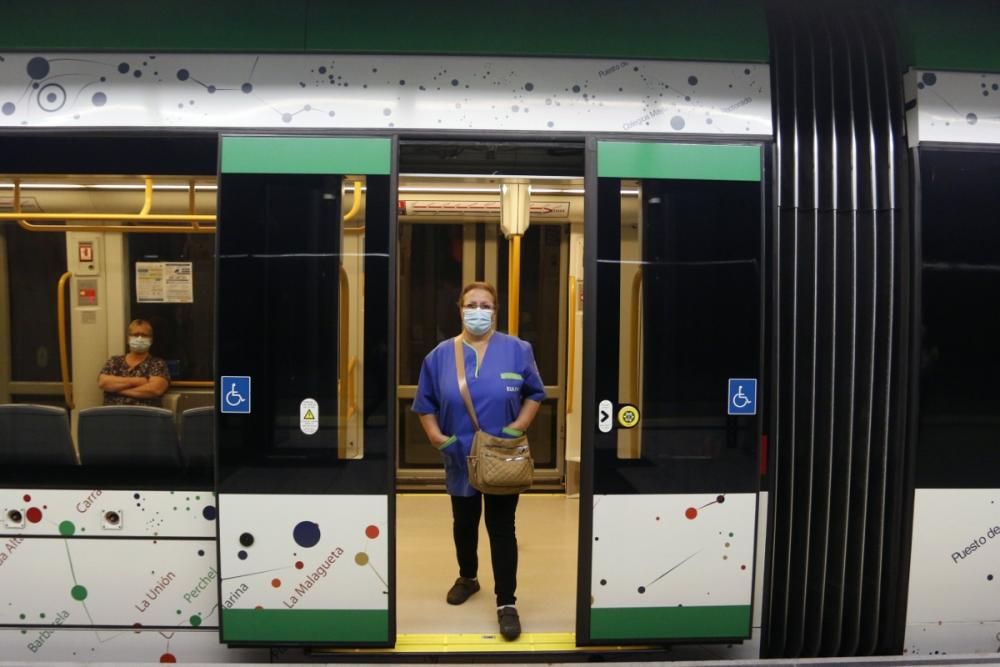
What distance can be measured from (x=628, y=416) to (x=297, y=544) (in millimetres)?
1464

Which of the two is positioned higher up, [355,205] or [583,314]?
[355,205]

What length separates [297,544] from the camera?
9.23ft

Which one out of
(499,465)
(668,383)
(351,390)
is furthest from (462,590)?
(668,383)

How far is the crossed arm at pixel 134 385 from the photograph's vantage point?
293 cm

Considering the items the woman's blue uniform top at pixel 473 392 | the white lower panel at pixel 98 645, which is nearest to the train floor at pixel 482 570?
the woman's blue uniform top at pixel 473 392

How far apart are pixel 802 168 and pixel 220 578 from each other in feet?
9.65

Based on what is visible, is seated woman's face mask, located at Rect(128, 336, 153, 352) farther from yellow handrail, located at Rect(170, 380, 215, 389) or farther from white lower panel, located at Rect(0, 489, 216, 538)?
white lower panel, located at Rect(0, 489, 216, 538)

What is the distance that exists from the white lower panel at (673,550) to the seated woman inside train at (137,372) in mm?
1931

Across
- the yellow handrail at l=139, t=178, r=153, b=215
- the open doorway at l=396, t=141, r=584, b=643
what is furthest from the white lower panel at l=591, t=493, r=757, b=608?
the yellow handrail at l=139, t=178, r=153, b=215

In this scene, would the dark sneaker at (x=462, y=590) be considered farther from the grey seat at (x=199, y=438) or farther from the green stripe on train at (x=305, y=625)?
the grey seat at (x=199, y=438)

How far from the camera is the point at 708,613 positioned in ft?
9.50

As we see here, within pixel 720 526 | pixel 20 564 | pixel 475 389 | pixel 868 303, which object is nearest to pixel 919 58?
pixel 868 303

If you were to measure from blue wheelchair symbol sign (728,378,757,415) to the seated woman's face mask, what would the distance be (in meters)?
2.47

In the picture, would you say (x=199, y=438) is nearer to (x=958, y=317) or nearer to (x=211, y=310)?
(x=211, y=310)
